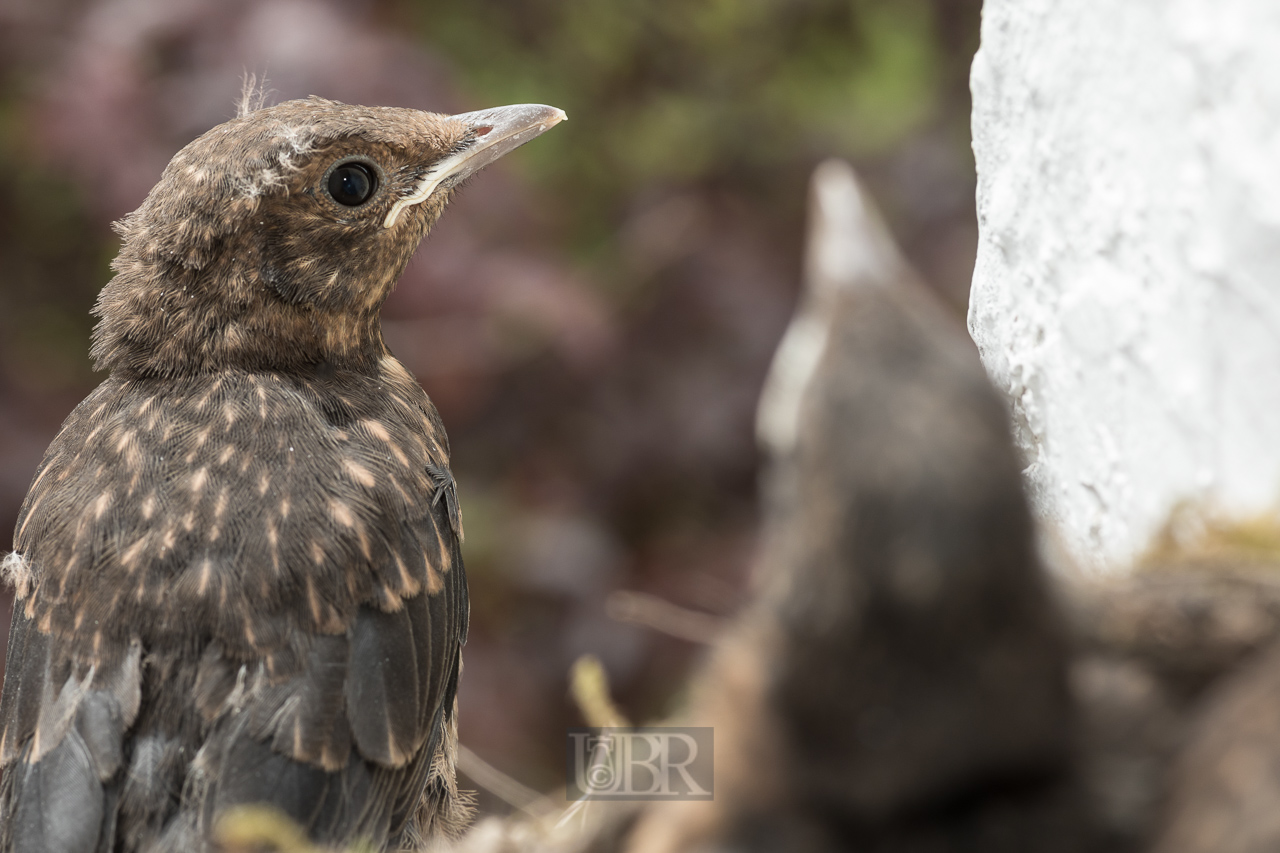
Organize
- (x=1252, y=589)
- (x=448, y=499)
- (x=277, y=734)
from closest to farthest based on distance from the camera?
(x=1252, y=589)
(x=277, y=734)
(x=448, y=499)

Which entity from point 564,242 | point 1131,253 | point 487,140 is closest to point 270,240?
point 487,140

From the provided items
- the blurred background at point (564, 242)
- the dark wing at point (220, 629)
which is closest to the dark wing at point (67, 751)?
the dark wing at point (220, 629)

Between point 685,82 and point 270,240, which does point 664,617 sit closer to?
point 270,240

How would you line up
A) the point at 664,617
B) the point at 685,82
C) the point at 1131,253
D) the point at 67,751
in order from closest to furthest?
the point at 1131,253 → the point at 67,751 → the point at 664,617 → the point at 685,82

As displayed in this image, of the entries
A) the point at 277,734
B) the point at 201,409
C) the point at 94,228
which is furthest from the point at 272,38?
the point at 277,734

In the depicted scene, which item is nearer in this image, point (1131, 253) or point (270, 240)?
point (1131, 253)

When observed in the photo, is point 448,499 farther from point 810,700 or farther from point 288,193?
point 810,700

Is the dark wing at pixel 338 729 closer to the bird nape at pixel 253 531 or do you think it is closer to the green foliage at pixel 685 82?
the bird nape at pixel 253 531
